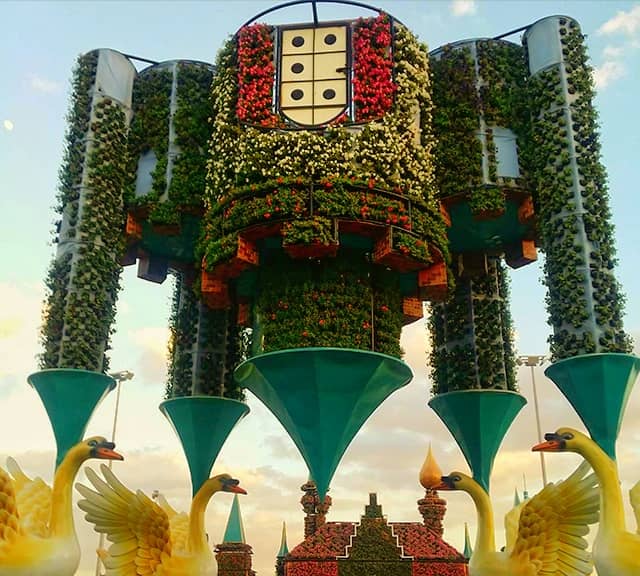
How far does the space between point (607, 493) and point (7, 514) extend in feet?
26.2

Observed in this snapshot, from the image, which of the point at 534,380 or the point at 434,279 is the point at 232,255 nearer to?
the point at 434,279

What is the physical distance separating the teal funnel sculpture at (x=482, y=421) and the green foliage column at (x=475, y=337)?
262mm

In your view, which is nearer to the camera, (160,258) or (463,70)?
(463,70)

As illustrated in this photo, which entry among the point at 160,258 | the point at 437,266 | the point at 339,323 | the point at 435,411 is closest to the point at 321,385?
the point at 339,323

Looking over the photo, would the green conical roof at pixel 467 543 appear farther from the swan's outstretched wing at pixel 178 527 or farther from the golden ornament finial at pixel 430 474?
the swan's outstretched wing at pixel 178 527

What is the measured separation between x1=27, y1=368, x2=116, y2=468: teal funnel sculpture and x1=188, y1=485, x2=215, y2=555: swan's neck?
4.68m

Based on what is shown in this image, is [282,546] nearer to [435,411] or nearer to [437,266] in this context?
[435,411]

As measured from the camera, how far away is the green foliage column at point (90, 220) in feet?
58.2

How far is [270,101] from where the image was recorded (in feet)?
58.5

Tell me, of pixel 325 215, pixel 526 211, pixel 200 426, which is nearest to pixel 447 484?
pixel 325 215

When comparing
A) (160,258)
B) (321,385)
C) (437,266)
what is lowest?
(321,385)

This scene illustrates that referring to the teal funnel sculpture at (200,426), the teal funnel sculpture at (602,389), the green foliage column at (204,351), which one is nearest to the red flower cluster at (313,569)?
the teal funnel sculpture at (200,426)

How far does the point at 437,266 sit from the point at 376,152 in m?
3.02

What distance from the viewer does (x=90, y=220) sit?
18.4 metres
